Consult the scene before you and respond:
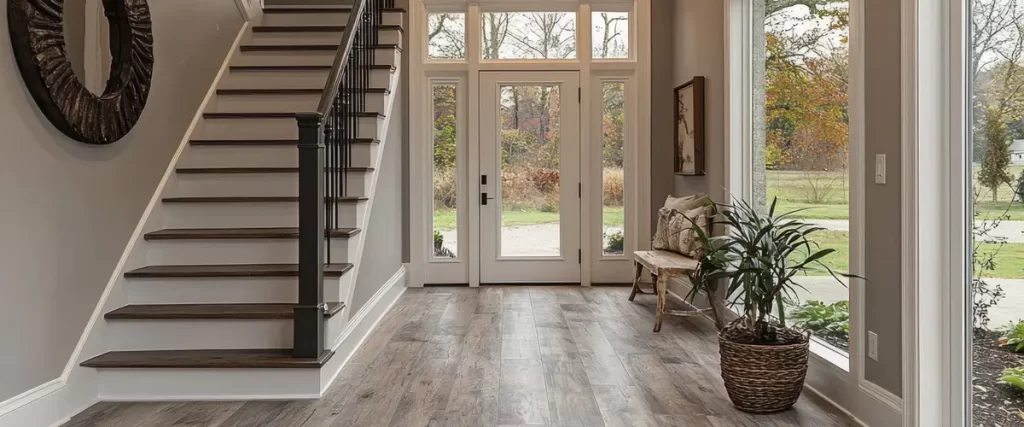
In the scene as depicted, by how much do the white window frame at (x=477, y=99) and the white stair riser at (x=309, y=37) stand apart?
2.21ft

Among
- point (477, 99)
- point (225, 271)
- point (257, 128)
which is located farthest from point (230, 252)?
point (477, 99)

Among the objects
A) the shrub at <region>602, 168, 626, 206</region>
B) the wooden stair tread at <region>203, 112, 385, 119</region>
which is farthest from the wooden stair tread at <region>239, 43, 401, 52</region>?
Result: the shrub at <region>602, 168, 626, 206</region>

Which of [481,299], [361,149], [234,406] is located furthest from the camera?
[481,299]

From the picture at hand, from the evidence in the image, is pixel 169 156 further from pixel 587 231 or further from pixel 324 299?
pixel 587 231

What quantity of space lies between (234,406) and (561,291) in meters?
3.22

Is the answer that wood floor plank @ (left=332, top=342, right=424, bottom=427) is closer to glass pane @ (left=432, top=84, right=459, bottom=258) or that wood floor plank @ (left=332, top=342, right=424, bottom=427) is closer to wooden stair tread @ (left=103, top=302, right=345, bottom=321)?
wooden stair tread @ (left=103, top=302, right=345, bottom=321)

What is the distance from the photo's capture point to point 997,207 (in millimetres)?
2057

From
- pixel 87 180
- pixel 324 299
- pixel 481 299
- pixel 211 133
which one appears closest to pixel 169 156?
pixel 211 133

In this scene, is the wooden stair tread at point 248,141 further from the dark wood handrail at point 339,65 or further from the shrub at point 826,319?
the shrub at point 826,319

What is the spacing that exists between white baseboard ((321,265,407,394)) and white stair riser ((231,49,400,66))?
1.64m

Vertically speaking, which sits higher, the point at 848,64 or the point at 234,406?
the point at 848,64

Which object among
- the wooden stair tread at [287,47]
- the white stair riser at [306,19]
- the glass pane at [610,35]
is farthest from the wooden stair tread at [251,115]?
the glass pane at [610,35]

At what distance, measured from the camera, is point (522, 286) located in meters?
5.83

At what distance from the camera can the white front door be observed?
5828mm
